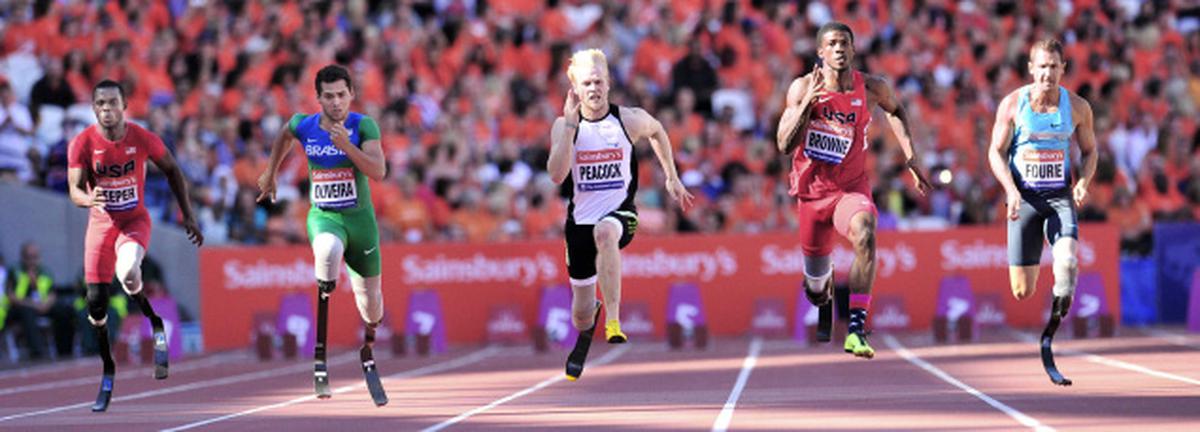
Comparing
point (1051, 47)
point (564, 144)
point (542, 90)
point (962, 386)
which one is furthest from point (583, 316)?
point (542, 90)

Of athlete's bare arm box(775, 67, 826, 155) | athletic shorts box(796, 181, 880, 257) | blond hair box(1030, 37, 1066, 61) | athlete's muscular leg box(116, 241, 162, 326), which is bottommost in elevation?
athlete's muscular leg box(116, 241, 162, 326)

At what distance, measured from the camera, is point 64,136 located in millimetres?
23328

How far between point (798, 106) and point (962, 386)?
9.66 feet

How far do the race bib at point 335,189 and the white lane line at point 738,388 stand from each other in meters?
2.88

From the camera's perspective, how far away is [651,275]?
23.7 meters

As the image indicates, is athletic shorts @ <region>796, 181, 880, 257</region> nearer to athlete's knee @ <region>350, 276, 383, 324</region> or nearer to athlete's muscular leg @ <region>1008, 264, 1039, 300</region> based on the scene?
athlete's muscular leg @ <region>1008, 264, 1039, 300</region>

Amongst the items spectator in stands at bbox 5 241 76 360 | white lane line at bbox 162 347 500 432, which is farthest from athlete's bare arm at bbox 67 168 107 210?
spectator in stands at bbox 5 241 76 360

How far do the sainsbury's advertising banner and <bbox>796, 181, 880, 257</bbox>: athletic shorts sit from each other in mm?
10304

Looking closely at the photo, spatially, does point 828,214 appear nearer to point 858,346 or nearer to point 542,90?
point 858,346

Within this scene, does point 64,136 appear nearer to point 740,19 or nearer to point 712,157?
point 712,157

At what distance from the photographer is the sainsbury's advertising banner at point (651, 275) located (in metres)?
23.6

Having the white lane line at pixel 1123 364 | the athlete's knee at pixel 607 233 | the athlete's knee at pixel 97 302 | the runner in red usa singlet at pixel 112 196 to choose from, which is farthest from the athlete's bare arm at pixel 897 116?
the athlete's knee at pixel 97 302

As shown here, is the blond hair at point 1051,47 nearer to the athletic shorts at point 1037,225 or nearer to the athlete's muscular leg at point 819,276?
the athletic shorts at point 1037,225

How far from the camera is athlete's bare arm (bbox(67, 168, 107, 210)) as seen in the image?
44.7ft
